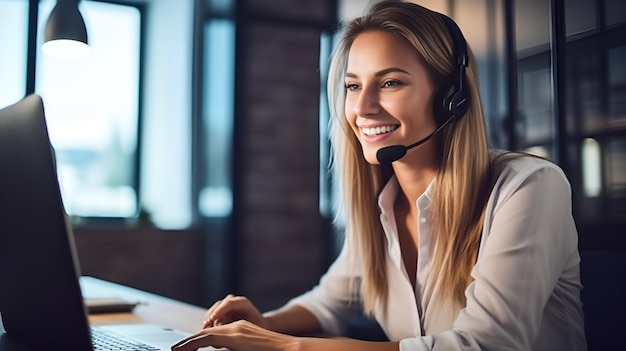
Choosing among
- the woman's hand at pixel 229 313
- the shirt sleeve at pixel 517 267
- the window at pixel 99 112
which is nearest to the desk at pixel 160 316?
the woman's hand at pixel 229 313

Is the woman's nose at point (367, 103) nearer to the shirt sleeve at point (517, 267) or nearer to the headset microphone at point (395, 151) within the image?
the headset microphone at point (395, 151)

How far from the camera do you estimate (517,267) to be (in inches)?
40.3

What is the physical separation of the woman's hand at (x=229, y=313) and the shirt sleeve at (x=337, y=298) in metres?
0.17

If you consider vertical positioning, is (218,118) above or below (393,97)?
above

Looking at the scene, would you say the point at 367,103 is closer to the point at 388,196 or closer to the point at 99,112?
the point at 388,196

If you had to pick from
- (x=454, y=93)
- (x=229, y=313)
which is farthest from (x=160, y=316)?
(x=454, y=93)

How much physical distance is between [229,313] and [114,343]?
27cm

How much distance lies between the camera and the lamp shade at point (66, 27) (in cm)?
151

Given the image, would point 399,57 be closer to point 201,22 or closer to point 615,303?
point 615,303

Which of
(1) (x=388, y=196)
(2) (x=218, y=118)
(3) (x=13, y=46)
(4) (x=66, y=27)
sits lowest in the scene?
(1) (x=388, y=196)

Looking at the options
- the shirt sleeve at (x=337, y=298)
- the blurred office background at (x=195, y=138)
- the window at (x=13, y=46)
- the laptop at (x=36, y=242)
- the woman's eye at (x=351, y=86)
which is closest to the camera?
the laptop at (x=36, y=242)

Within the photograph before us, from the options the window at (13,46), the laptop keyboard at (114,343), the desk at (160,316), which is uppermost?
the window at (13,46)

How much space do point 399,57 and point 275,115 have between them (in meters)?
2.64

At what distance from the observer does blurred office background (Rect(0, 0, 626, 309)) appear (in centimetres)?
373
